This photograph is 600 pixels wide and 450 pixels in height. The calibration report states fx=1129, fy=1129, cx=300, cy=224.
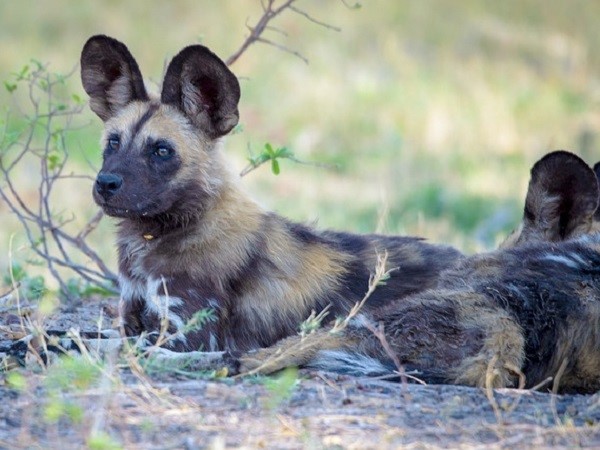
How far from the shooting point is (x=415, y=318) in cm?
368

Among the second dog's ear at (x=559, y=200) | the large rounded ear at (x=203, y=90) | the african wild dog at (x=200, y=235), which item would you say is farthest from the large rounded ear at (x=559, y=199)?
the large rounded ear at (x=203, y=90)

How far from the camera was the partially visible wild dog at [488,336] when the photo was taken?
357 centimetres

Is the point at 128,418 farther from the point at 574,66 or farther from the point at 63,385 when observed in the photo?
the point at 574,66

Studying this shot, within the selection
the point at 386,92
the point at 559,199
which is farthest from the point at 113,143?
the point at 386,92

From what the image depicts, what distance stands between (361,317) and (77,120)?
9.64 metres

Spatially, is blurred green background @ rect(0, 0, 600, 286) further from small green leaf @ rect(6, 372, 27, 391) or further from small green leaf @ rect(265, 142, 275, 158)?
small green leaf @ rect(6, 372, 27, 391)

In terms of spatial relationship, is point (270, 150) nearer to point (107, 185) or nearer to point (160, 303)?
point (107, 185)

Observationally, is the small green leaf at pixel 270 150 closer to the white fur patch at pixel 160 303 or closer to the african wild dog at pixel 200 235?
the african wild dog at pixel 200 235

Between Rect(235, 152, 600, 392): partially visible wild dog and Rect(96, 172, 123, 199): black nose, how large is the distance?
1.10m

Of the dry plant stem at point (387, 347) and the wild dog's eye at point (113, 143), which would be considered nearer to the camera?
A: the dry plant stem at point (387, 347)

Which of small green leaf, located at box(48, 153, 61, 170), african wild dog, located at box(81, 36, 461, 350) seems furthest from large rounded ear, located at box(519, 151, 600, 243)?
small green leaf, located at box(48, 153, 61, 170)

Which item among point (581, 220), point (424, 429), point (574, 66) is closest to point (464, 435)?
point (424, 429)

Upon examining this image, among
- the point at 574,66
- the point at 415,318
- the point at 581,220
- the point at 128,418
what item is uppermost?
the point at 574,66

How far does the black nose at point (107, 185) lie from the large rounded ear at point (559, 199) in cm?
182
